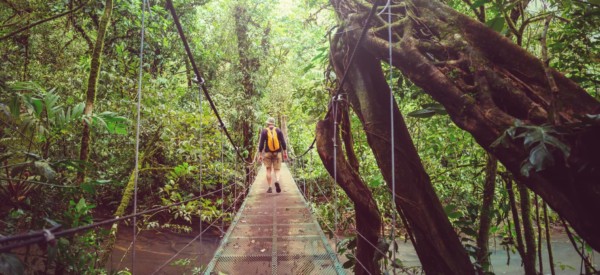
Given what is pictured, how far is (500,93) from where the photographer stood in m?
1.12

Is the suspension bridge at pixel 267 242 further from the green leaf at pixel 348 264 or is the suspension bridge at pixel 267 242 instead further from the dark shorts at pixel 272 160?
the dark shorts at pixel 272 160

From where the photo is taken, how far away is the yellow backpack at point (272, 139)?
3.66 m

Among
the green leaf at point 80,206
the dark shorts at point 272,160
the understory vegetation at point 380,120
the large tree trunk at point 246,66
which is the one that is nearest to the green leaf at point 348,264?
the understory vegetation at point 380,120

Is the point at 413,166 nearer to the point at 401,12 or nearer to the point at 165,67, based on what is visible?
the point at 401,12

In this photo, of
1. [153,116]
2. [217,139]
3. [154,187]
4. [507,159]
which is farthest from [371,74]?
[154,187]

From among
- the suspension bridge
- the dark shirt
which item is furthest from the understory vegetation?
the dark shirt

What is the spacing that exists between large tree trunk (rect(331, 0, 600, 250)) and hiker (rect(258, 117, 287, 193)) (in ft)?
7.19

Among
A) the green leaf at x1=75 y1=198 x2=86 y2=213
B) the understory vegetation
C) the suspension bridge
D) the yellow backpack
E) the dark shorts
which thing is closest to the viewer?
the understory vegetation

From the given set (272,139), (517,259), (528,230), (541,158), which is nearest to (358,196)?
(528,230)

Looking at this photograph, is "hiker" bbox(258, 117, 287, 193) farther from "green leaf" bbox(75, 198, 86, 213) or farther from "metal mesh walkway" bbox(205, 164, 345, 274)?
"green leaf" bbox(75, 198, 86, 213)

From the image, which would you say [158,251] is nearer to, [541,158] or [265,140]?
[265,140]

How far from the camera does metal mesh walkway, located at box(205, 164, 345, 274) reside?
1.66 metres

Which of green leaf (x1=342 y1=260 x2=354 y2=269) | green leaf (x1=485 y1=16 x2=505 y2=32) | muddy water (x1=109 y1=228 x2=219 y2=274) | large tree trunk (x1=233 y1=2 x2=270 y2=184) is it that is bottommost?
muddy water (x1=109 y1=228 x2=219 y2=274)

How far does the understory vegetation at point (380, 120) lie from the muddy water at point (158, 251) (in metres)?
0.81
